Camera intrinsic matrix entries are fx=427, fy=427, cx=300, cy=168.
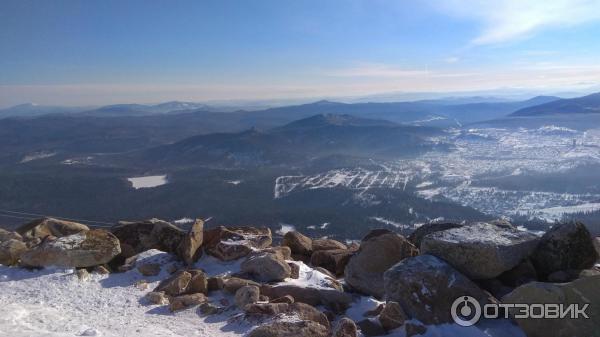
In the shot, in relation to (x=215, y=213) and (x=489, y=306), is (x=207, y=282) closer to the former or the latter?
(x=489, y=306)

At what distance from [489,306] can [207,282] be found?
10291 millimetres

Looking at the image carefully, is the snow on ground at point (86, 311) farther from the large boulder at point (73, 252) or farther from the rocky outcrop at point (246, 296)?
the rocky outcrop at point (246, 296)

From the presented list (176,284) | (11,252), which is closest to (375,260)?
(176,284)

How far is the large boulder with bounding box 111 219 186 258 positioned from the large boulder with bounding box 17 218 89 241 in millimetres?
2174

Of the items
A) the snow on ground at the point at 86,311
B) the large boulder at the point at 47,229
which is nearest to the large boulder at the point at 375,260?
the snow on ground at the point at 86,311

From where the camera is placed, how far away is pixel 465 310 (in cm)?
1338

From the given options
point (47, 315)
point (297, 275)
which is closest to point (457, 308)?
point (297, 275)

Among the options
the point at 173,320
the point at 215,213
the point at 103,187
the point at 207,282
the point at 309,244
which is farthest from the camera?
the point at 103,187

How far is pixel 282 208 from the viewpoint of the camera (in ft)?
433

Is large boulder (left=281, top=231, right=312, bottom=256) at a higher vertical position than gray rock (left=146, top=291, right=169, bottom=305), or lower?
lower

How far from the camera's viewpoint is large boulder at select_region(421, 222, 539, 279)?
14.6 m

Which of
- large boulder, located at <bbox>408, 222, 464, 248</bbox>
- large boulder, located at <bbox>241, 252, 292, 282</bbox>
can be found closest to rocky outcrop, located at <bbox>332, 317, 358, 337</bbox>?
large boulder, located at <bbox>241, 252, 292, 282</bbox>

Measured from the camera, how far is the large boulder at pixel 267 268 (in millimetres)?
17562

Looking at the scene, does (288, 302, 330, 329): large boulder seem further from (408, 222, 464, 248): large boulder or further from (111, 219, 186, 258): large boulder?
(111, 219, 186, 258): large boulder
